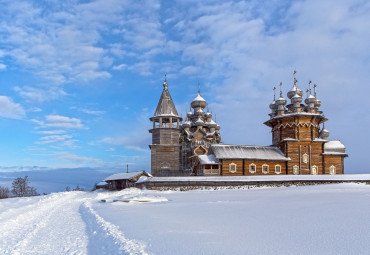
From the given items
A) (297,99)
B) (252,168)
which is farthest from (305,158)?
(252,168)

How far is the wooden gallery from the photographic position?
114ft

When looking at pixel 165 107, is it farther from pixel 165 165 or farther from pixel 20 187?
pixel 20 187

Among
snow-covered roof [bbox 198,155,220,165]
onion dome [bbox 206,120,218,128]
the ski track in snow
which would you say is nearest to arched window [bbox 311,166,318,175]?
snow-covered roof [bbox 198,155,220,165]

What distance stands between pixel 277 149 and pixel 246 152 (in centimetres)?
483

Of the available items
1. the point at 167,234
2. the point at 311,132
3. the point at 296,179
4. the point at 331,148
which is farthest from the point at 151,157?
the point at 167,234

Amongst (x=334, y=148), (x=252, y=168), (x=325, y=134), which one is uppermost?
(x=325, y=134)

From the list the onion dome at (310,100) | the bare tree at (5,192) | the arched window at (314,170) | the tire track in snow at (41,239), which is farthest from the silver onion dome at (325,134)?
the bare tree at (5,192)

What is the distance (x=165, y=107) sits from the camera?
4041cm

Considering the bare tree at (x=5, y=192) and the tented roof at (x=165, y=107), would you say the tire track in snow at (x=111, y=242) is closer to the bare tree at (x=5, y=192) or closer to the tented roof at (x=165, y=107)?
the tented roof at (x=165, y=107)

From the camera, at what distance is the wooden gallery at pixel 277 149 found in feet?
114

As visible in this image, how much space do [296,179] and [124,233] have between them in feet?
80.7

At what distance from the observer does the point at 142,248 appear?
7484mm

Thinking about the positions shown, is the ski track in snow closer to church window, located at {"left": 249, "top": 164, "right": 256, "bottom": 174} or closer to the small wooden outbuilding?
the small wooden outbuilding

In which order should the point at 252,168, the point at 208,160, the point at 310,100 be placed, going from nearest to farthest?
the point at 208,160
the point at 252,168
the point at 310,100
